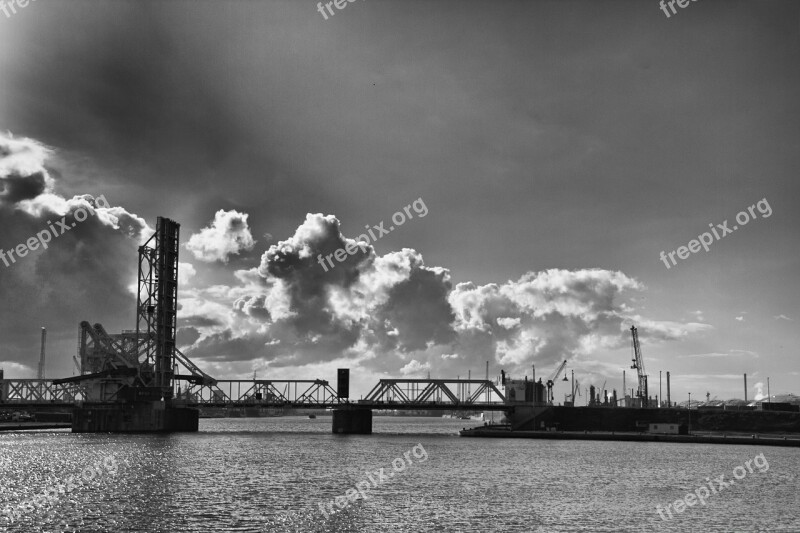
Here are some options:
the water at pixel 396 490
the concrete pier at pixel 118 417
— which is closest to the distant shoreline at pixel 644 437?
the water at pixel 396 490

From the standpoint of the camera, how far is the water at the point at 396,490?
206 feet

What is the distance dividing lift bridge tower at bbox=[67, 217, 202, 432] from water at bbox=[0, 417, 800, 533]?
4820 cm

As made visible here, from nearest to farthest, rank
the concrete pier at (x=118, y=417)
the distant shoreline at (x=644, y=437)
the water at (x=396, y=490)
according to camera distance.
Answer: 1. the water at (x=396, y=490)
2. the distant shoreline at (x=644, y=437)
3. the concrete pier at (x=118, y=417)

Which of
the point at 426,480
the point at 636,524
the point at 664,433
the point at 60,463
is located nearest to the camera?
the point at 636,524

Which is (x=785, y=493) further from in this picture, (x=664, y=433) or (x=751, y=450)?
(x=664, y=433)

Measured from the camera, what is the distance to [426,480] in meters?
89.6

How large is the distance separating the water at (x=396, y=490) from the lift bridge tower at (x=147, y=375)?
48195 mm

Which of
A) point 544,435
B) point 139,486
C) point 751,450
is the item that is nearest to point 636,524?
point 139,486

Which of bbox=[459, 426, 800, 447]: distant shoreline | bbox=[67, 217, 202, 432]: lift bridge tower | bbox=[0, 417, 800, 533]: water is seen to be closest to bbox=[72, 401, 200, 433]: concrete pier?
bbox=[67, 217, 202, 432]: lift bridge tower

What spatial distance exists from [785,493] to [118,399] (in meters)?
142

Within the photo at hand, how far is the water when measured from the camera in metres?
62.9

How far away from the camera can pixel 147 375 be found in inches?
7525

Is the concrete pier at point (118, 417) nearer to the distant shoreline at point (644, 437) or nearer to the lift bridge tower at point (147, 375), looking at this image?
the lift bridge tower at point (147, 375)

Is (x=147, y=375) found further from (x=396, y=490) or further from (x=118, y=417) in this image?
(x=396, y=490)
